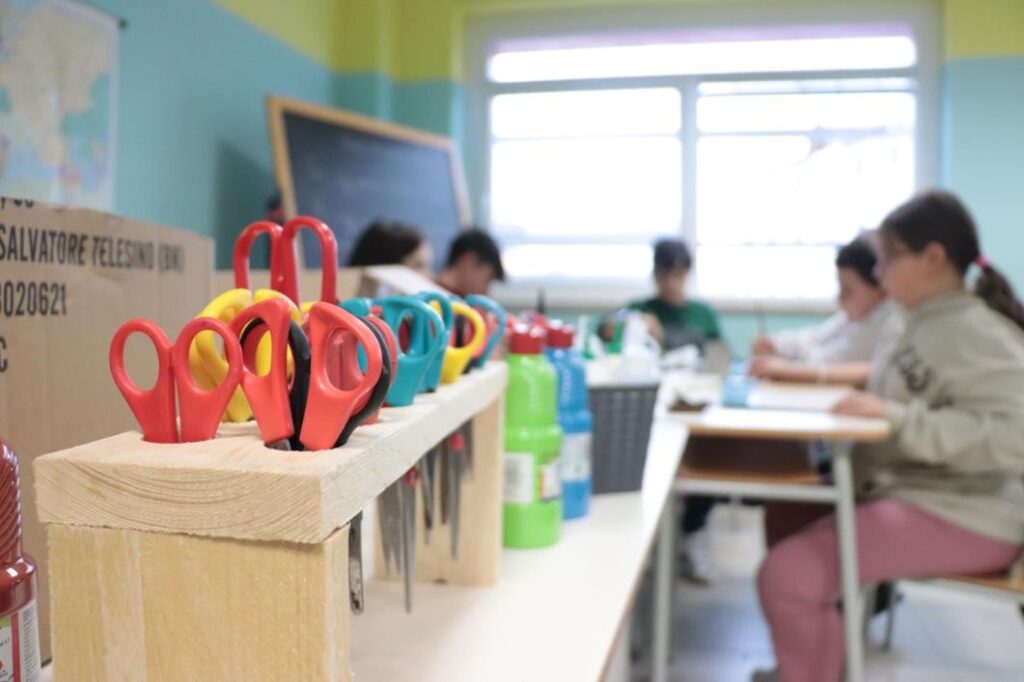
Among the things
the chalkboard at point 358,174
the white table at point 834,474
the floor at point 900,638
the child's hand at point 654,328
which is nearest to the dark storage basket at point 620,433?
the white table at point 834,474

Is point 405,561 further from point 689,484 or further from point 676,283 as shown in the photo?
point 676,283

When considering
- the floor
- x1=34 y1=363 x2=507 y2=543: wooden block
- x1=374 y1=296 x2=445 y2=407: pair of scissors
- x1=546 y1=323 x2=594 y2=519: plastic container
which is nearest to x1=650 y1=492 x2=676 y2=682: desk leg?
the floor

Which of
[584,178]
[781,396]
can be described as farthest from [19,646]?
[584,178]

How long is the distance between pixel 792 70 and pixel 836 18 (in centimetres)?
29

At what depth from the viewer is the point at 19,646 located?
48 centimetres

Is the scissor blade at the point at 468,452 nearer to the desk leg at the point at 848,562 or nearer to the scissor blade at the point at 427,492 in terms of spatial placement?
the scissor blade at the point at 427,492

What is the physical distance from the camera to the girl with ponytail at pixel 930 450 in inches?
68.3

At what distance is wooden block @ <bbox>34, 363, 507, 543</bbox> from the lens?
47cm

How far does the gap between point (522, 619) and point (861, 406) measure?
4.38ft

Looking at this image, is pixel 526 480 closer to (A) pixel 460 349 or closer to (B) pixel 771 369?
(A) pixel 460 349

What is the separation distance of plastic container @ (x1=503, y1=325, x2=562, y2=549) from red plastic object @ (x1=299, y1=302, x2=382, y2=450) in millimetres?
547

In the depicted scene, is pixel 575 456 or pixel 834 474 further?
pixel 834 474

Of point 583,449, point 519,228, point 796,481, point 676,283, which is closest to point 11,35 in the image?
point 583,449

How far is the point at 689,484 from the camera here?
2.01 meters
